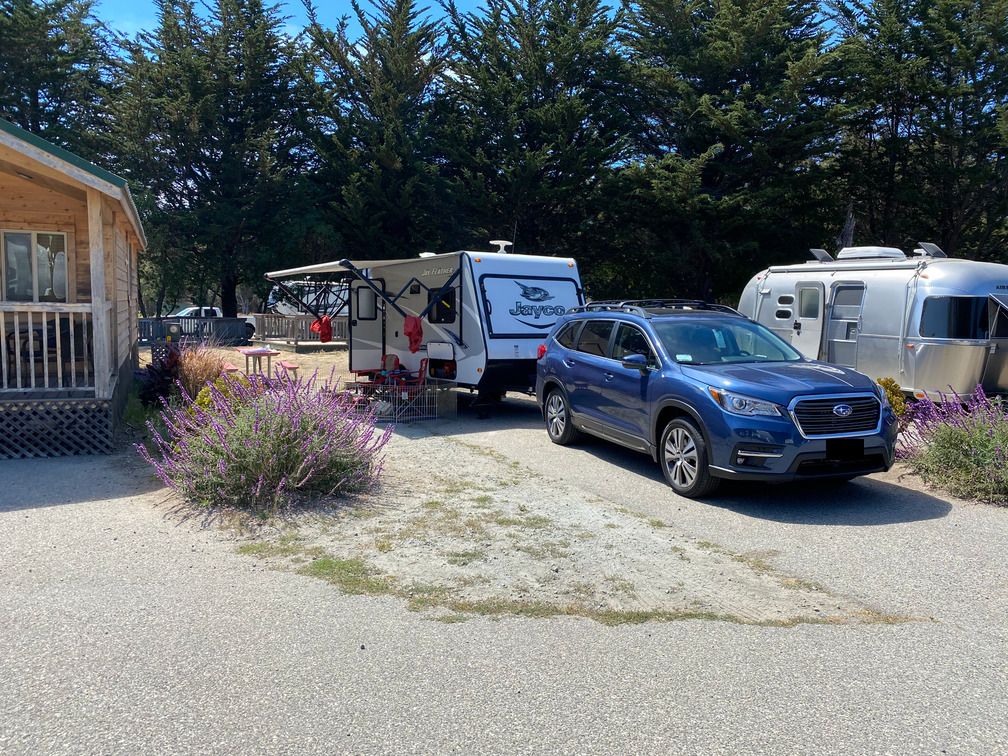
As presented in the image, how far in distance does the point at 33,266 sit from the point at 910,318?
12.8m

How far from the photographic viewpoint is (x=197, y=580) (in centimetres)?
488

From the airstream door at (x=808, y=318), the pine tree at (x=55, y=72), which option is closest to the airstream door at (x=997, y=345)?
the airstream door at (x=808, y=318)

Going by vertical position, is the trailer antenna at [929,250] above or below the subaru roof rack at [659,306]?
above

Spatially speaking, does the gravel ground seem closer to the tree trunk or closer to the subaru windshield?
the subaru windshield

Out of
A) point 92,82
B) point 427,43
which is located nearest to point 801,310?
point 427,43

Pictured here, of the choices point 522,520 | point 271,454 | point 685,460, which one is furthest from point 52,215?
point 685,460

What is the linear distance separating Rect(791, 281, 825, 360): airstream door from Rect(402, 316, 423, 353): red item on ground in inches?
233

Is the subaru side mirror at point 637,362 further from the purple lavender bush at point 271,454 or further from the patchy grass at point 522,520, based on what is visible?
Answer: the purple lavender bush at point 271,454

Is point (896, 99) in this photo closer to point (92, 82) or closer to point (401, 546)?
point (401, 546)

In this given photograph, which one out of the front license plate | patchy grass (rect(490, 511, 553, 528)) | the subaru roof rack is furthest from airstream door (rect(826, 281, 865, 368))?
patchy grass (rect(490, 511, 553, 528))

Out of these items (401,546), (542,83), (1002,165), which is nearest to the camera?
(401,546)

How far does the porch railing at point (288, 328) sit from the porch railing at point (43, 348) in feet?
41.1

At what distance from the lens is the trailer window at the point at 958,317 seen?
404 inches

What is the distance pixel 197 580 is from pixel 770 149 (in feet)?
64.0
